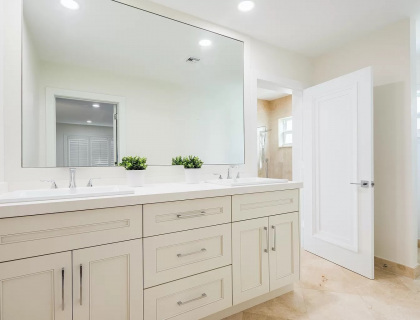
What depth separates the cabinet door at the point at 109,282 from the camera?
45.1 inches

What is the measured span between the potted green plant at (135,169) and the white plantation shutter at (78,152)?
26cm

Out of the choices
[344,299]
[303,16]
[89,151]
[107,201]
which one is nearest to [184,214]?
[107,201]

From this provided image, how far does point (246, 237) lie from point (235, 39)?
1.86m

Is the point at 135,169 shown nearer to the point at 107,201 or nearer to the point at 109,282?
the point at 107,201

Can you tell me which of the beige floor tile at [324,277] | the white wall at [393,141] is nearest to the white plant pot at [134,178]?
the beige floor tile at [324,277]

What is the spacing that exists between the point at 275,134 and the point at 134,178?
3915 millimetres

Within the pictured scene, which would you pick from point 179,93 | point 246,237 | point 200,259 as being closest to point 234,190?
point 246,237

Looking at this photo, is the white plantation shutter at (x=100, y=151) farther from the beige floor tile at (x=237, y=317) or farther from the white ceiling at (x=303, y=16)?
the beige floor tile at (x=237, y=317)

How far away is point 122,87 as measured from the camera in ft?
6.04

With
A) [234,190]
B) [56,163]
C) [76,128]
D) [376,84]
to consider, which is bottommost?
[234,190]

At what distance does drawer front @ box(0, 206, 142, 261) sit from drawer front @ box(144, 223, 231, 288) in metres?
0.15

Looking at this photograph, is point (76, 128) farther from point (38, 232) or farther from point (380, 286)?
point (380, 286)

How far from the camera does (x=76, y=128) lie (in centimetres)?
167

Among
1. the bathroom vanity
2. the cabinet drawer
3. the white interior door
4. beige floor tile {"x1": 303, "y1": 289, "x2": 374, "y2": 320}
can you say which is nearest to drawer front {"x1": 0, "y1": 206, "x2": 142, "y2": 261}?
the bathroom vanity
